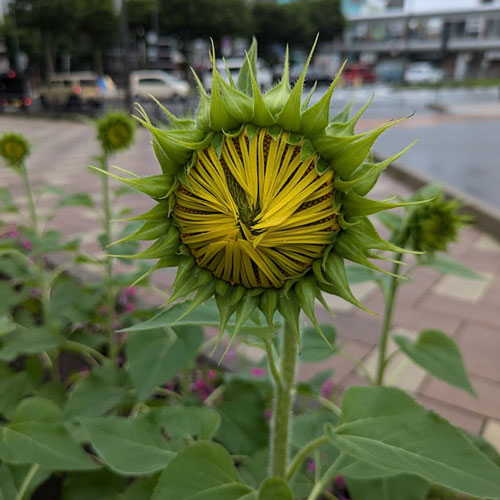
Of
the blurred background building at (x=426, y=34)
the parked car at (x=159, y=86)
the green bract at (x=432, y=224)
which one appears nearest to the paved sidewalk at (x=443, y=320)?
the green bract at (x=432, y=224)

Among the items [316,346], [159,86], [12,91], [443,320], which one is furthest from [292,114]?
[12,91]

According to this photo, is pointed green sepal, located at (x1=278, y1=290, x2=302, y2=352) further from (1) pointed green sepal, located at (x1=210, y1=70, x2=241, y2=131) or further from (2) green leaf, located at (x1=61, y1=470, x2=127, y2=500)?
(2) green leaf, located at (x1=61, y1=470, x2=127, y2=500)

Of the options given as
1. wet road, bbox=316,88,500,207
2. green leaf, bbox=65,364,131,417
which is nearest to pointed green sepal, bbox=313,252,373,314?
green leaf, bbox=65,364,131,417

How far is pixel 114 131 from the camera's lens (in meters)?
1.92

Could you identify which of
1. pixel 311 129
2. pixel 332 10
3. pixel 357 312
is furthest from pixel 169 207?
pixel 332 10

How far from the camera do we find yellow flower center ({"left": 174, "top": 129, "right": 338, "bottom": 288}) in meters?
0.66

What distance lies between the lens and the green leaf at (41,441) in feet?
3.26

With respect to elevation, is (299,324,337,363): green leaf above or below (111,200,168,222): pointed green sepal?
below

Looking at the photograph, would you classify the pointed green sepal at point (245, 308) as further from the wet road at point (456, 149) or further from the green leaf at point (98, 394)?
the wet road at point (456, 149)

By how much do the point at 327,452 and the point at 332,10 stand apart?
5720 centimetres

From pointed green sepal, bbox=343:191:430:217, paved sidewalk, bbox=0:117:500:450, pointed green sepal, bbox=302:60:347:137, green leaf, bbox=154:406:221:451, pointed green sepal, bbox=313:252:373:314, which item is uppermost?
pointed green sepal, bbox=302:60:347:137

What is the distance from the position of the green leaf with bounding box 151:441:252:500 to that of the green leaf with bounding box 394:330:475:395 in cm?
64

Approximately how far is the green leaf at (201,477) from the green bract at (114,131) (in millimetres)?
1344

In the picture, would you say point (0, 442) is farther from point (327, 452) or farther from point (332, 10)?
point (332, 10)
